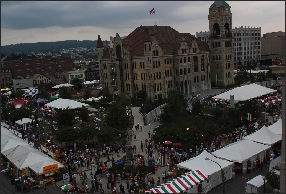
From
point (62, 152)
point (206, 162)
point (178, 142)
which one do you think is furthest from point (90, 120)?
point (206, 162)

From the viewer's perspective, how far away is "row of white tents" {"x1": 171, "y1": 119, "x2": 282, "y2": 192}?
1088 inches

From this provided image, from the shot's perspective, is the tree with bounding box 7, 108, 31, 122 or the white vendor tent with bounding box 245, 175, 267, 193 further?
the tree with bounding box 7, 108, 31, 122

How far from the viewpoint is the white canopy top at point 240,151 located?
98.7ft

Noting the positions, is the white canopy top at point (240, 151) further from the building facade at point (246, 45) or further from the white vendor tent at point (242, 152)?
the building facade at point (246, 45)

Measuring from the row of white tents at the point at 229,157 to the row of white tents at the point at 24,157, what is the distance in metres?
11.1

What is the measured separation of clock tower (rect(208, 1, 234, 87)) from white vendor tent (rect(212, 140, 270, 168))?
51.1 metres

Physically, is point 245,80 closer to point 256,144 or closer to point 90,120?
point 90,120

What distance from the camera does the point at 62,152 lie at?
37.9 metres

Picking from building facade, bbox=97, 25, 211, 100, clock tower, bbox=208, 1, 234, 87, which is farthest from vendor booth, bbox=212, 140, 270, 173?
clock tower, bbox=208, 1, 234, 87

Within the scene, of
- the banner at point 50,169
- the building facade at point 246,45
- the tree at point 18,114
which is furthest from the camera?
the building facade at point 246,45

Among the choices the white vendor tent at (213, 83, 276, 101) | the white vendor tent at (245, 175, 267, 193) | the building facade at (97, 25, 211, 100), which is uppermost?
the building facade at (97, 25, 211, 100)

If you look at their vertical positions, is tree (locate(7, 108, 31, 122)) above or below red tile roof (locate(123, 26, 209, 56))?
below

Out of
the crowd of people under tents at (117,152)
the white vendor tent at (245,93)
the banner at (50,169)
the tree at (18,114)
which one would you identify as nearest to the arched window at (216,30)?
the white vendor tent at (245,93)

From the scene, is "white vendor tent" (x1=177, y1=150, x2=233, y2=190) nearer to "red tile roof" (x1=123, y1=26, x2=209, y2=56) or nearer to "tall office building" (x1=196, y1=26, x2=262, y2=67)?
"red tile roof" (x1=123, y1=26, x2=209, y2=56)
